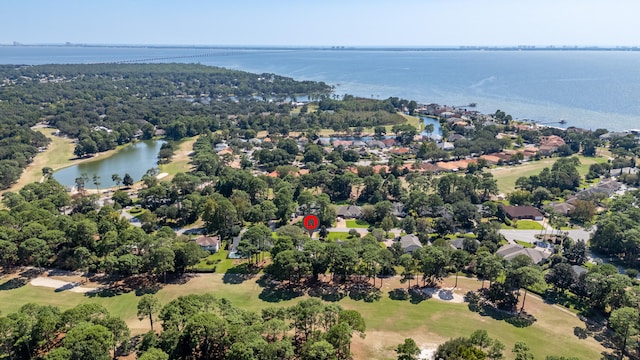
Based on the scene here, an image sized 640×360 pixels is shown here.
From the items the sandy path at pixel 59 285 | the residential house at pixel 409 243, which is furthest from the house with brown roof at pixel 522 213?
the sandy path at pixel 59 285

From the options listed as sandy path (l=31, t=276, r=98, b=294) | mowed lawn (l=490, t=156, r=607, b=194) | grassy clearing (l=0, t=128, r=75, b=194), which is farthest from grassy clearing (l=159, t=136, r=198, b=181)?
mowed lawn (l=490, t=156, r=607, b=194)

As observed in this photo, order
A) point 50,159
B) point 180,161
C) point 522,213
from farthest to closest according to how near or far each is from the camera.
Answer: point 50,159
point 180,161
point 522,213

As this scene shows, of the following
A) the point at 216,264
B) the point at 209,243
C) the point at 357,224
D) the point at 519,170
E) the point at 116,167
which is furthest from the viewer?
the point at 116,167

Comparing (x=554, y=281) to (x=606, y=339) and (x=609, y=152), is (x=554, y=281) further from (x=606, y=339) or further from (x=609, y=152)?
(x=609, y=152)

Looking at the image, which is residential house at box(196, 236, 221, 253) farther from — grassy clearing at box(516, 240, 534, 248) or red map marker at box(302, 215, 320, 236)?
grassy clearing at box(516, 240, 534, 248)

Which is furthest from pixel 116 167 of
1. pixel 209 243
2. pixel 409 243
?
pixel 409 243

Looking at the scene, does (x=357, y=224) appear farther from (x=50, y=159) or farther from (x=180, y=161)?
(x=50, y=159)

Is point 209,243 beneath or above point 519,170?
beneath
